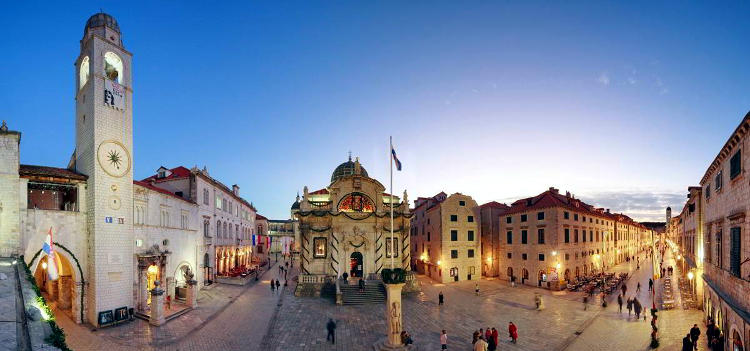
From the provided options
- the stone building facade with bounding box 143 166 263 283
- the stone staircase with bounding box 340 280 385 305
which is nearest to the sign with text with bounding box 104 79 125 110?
the stone building facade with bounding box 143 166 263 283

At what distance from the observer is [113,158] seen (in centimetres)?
2520

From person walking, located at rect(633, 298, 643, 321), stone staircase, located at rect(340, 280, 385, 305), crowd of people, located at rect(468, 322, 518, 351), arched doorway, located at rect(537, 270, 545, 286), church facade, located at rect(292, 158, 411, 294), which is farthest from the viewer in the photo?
church facade, located at rect(292, 158, 411, 294)

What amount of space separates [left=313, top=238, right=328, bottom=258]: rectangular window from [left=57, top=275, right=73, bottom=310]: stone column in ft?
71.8

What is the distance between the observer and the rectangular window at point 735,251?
15158mm

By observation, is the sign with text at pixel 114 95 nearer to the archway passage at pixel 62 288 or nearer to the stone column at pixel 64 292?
the archway passage at pixel 62 288

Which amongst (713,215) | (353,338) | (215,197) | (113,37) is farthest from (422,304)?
(113,37)

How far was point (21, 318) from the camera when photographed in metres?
12.3

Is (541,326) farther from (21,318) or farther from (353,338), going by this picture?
(21,318)

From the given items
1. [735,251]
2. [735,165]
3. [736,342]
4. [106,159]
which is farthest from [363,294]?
[735,165]

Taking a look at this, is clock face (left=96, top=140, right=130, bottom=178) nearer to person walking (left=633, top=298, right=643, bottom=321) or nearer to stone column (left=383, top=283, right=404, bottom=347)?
stone column (left=383, top=283, right=404, bottom=347)

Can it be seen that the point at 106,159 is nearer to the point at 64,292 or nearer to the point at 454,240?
the point at 64,292

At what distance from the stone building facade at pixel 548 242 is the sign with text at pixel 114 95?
41.2 m

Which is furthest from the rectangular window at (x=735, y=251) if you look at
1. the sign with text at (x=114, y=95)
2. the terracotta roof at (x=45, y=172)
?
the sign with text at (x=114, y=95)

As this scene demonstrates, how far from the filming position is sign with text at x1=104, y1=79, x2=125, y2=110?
83.0 feet
